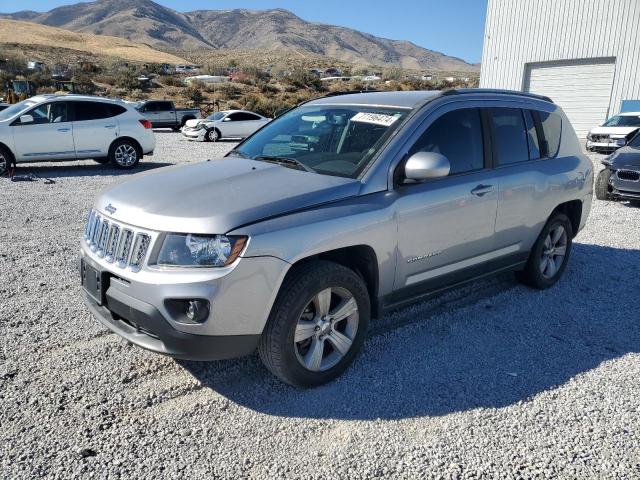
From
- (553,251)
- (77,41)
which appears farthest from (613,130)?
(77,41)

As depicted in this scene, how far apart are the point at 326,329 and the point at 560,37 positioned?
1026 inches

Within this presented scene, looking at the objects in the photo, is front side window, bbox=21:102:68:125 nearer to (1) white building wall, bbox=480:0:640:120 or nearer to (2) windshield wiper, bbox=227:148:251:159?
(2) windshield wiper, bbox=227:148:251:159

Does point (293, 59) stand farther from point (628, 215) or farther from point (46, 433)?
point (46, 433)

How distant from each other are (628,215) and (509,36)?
20778mm

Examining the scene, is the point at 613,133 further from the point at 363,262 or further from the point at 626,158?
the point at 363,262

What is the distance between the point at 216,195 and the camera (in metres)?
3.31

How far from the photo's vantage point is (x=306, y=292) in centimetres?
320

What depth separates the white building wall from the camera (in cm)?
2291

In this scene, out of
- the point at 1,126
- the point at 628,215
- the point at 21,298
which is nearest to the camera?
the point at 21,298

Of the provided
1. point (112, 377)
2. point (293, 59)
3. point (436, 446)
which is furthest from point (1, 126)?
point (293, 59)

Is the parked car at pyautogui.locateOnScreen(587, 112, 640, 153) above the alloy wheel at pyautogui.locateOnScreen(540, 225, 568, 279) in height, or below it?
above

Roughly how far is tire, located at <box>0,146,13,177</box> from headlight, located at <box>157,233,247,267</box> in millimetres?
10907

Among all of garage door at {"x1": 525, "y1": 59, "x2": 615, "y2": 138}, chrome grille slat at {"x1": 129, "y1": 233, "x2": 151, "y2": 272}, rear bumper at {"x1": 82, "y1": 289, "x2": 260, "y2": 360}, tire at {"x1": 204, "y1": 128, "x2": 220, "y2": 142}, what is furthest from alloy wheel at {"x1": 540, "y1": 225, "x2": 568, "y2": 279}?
garage door at {"x1": 525, "y1": 59, "x2": 615, "y2": 138}

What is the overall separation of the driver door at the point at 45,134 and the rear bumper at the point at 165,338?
412 inches
